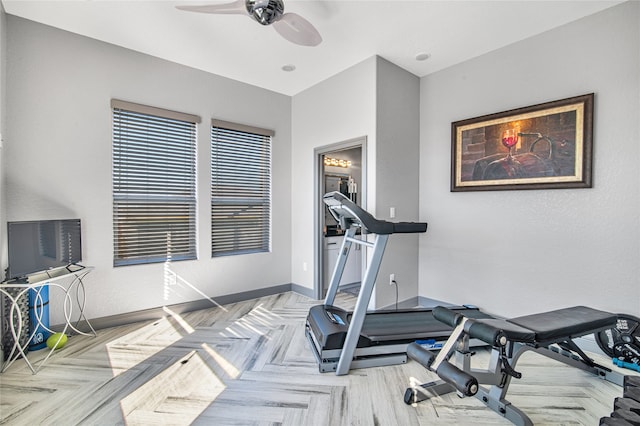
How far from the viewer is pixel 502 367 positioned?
5.87 ft

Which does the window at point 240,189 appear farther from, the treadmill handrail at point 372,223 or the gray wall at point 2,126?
the treadmill handrail at point 372,223

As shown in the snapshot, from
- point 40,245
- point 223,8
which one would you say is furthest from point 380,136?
point 40,245

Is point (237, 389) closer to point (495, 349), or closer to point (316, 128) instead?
point (495, 349)

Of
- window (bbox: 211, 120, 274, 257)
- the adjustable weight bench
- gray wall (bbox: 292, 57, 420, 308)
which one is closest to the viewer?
the adjustable weight bench

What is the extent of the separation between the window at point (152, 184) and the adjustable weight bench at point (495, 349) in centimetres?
296

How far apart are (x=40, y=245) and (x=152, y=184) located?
118 cm

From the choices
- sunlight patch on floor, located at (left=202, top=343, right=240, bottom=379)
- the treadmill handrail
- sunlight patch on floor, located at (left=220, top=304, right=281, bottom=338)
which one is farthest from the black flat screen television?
the treadmill handrail

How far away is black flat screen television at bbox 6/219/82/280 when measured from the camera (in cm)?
229

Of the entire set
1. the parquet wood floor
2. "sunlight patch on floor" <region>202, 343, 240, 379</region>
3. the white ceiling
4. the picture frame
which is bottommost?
"sunlight patch on floor" <region>202, 343, 240, 379</region>

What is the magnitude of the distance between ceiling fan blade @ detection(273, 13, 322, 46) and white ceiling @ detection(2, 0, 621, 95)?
40cm

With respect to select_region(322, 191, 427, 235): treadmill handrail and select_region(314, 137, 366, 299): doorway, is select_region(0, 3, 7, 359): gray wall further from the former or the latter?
select_region(314, 137, 366, 299): doorway

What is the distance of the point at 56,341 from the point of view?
257 cm

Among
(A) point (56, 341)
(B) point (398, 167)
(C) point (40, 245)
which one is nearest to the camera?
(C) point (40, 245)

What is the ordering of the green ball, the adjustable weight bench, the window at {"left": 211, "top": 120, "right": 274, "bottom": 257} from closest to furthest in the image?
the adjustable weight bench < the green ball < the window at {"left": 211, "top": 120, "right": 274, "bottom": 257}
